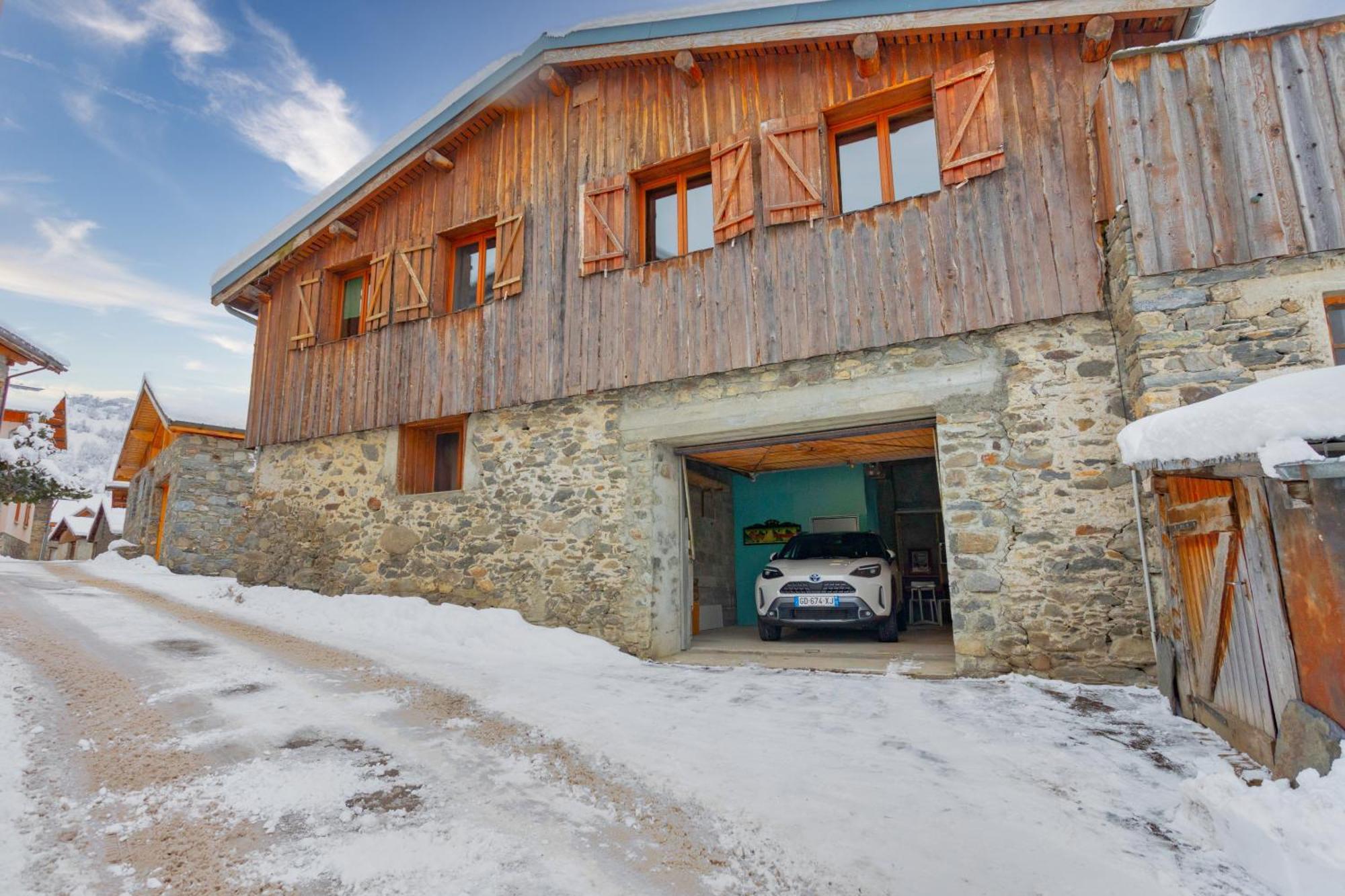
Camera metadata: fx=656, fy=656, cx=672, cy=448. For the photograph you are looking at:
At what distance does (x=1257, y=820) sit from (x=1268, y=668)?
3.33 feet

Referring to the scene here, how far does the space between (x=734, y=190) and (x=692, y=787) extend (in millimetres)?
5609

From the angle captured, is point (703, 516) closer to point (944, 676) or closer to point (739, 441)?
point (739, 441)

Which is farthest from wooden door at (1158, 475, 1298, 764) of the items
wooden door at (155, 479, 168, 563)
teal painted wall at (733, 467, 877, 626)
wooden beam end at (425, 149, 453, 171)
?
wooden door at (155, 479, 168, 563)

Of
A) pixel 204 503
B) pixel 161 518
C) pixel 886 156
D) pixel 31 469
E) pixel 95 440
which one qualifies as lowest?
pixel 161 518

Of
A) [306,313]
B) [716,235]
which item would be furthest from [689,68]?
[306,313]

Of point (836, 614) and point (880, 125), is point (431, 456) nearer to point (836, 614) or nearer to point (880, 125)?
point (836, 614)

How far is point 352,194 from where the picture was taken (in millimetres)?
9250

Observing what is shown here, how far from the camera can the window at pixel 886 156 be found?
6.08 metres

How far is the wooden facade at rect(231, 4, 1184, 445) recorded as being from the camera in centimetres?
550

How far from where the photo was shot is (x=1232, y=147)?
4633mm

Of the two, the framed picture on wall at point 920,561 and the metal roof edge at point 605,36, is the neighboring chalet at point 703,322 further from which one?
the framed picture on wall at point 920,561

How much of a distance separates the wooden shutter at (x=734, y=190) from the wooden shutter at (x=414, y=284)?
4167 millimetres

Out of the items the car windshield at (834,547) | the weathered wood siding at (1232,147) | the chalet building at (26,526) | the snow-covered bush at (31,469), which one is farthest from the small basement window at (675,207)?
the chalet building at (26,526)

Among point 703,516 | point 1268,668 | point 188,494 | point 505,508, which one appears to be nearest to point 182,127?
point 188,494
